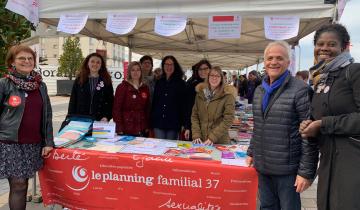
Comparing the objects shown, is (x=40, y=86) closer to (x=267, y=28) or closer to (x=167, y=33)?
(x=167, y=33)

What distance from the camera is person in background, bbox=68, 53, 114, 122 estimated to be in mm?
3629

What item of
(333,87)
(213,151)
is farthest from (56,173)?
(333,87)

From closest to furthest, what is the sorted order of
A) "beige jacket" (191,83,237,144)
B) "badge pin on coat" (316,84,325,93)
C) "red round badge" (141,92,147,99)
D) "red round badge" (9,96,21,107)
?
1. "badge pin on coat" (316,84,325,93)
2. "red round badge" (9,96,21,107)
3. "beige jacket" (191,83,237,144)
4. "red round badge" (141,92,147,99)

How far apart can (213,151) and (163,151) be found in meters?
0.45

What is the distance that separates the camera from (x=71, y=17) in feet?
10.7

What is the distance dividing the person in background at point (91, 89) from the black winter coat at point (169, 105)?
1.92 ft

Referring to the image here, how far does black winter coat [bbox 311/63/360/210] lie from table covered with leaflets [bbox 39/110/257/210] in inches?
32.0

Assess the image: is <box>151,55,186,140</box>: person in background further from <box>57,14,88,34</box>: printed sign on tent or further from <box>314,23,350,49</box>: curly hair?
<box>314,23,350,49</box>: curly hair

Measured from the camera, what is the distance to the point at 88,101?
3633 millimetres

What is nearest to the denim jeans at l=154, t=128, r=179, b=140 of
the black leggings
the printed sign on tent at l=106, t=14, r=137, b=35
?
the printed sign on tent at l=106, t=14, r=137, b=35

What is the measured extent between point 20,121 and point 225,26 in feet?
6.35

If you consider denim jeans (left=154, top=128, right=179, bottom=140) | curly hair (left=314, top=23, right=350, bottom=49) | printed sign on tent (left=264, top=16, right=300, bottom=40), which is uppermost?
printed sign on tent (left=264, top=16, right=300, bottom=40)

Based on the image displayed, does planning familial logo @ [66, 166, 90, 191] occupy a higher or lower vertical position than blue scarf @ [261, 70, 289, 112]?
lower

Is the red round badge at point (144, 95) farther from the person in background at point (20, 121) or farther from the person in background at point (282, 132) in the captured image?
the person in background at point (282, 132)
